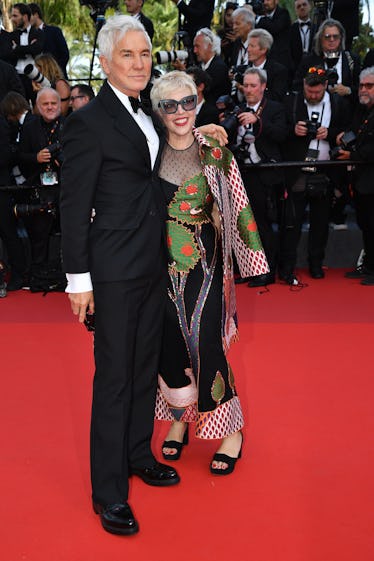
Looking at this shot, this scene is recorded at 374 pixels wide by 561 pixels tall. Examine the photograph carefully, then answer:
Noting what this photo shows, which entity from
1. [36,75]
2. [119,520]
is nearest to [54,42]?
[36,75]

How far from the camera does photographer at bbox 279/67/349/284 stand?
5.94 meters

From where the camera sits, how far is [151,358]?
9.09ft

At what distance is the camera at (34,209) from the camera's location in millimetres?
6051

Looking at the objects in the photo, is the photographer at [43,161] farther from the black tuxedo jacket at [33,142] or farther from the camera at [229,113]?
the camera at [229,113]

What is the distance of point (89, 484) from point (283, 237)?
12.0 feet

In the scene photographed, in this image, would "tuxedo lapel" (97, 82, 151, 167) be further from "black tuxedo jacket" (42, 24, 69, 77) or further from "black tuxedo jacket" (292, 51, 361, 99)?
"black tuxedo jacket" (42, 24, 69, 77)

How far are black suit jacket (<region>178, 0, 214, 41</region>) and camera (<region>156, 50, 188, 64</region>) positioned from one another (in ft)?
3.32

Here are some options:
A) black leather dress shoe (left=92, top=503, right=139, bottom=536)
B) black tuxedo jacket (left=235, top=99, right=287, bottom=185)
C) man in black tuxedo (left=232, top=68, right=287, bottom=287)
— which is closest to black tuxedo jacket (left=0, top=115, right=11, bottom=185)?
man in black tuxedo (left=232, top=68, right=287, bottom=287)

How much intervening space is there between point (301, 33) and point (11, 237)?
133 inches

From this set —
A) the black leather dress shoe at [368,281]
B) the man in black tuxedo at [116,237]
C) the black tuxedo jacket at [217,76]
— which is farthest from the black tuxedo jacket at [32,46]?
the man in black tuxedo at [116,237]

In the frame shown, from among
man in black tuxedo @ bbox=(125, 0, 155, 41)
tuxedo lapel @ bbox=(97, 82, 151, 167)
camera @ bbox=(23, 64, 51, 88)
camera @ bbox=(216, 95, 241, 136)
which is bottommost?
camera @ bbox=(216, 95, 241, 136)

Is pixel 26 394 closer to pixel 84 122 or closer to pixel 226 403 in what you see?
pixel 226 403

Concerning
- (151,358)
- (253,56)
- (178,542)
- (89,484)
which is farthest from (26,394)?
(253,56)

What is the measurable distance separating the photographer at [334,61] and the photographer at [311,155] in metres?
0.31
